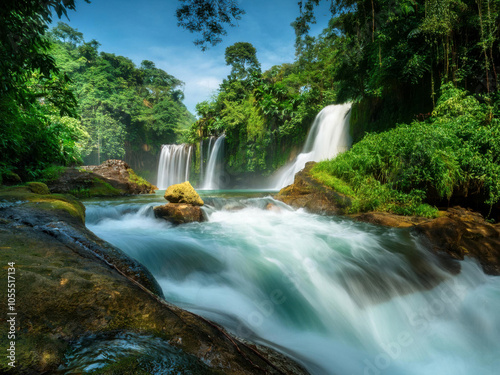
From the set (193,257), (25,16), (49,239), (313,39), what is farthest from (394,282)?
(313,39)

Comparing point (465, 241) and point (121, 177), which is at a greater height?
point (465, 241)

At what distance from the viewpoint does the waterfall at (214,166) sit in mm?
22125

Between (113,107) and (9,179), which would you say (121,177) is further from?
(113,107)

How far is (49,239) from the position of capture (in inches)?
82.4

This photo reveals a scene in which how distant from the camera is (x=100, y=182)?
11273mm

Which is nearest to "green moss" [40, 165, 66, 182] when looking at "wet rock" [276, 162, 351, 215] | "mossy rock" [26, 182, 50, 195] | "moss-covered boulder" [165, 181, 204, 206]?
"mossy rock" [26, 182, 50, 195]

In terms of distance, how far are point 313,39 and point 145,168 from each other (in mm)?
26260

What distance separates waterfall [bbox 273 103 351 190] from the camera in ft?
40.3

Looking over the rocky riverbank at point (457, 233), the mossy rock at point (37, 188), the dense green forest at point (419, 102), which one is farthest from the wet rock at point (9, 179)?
the rocky riverbank at point (457, 233)

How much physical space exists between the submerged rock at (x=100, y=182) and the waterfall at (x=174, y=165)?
1106cm

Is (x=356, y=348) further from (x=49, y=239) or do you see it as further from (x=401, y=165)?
(x=401, y=165)

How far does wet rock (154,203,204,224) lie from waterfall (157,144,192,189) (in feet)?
60.7

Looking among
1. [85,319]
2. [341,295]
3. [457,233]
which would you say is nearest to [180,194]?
[341,295]

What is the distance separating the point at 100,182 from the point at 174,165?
14.7m
